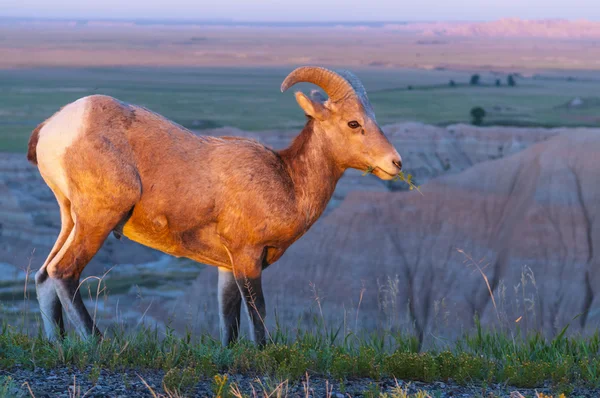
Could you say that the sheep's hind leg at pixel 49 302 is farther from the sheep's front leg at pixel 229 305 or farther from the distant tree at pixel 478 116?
the distant tree at pixel 478 116

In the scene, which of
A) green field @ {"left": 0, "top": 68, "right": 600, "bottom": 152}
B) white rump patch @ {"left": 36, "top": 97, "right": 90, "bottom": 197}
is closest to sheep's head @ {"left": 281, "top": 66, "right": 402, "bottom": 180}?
white rump patch @ {"left": 36, "top": 97, "right": 90, "bottom": 197}

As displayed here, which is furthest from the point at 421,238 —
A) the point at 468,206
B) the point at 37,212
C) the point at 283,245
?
the point at 283,245

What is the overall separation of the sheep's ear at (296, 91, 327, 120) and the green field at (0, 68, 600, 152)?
270ft

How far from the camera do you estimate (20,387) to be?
5.90 meters

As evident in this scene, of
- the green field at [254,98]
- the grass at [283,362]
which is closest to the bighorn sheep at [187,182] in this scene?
the grass at [283,362]

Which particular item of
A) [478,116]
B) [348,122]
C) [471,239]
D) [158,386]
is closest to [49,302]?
[158,386]

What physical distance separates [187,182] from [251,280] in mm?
929

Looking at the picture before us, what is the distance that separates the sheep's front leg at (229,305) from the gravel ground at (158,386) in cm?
146

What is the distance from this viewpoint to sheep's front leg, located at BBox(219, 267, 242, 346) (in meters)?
7.91

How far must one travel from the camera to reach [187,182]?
24.5ft

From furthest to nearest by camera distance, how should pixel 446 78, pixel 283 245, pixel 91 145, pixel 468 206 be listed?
1. pixel 446 78
2. pixel 468 206
3. pixel 283 245
4. pixel 91 145

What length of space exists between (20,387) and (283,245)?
2.59 m

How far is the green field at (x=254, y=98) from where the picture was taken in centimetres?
10981

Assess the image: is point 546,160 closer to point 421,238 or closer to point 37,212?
point 421,238
